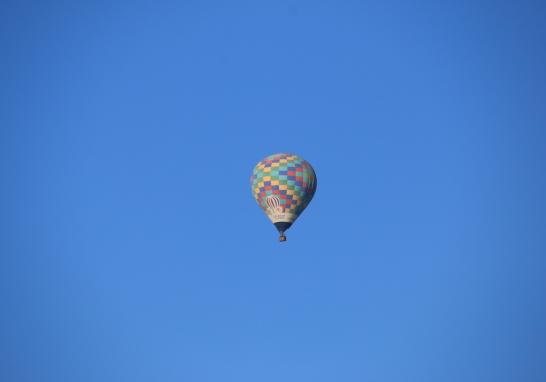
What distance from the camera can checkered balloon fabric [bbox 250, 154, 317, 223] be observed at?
62844mm

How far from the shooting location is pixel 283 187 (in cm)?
6284

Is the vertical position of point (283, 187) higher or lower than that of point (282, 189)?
higher

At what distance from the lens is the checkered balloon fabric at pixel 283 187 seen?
62.8 metres

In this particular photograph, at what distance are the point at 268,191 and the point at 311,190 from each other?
343 centimetres

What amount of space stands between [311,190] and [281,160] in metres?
3.19

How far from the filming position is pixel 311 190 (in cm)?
6419

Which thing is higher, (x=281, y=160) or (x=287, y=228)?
(x=281, y=160)

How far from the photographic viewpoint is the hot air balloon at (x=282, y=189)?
206 ft

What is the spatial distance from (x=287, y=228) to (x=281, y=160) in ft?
16.7

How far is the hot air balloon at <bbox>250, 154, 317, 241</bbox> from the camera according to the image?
62844 mm

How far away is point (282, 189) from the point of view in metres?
62.8

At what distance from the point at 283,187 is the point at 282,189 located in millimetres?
176

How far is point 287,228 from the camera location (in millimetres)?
63312
